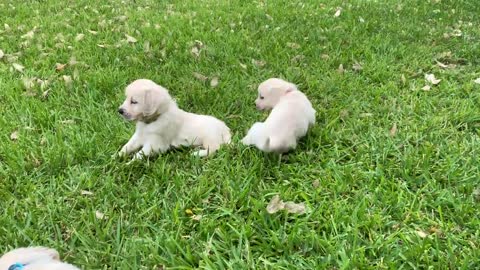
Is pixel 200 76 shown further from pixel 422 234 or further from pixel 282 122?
pixel 422 234

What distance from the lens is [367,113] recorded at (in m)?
4.61

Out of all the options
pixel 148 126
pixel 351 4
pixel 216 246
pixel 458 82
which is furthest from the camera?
pixel 351 4

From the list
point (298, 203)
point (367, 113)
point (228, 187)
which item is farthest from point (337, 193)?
point (367, 113)

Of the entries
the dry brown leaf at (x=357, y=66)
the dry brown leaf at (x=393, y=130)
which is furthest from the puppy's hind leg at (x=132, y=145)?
the dry brown leaf at (x=357, y=66)

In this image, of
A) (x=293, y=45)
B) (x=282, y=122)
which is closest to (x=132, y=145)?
(x=282, y=122)

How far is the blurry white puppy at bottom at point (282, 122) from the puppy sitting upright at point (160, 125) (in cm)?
26

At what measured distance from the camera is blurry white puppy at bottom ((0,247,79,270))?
213cm

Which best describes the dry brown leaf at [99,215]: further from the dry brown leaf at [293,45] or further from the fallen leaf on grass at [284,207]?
the dry brown leaf at [293,45]

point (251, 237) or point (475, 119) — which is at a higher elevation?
point (251, 237)

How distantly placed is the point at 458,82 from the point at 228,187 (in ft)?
9.81

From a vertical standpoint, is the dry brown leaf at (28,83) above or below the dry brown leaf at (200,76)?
above

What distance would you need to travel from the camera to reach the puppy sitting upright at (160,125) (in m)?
3.87

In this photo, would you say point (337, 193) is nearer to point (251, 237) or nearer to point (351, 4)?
point (251, 237)

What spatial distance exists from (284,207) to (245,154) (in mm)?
738
